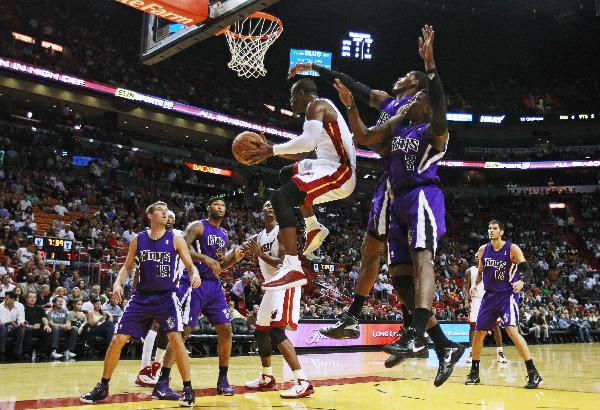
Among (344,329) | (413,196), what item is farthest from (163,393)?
(413,196)

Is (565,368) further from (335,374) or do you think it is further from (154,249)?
(154,249)

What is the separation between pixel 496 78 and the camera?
39.8 meters

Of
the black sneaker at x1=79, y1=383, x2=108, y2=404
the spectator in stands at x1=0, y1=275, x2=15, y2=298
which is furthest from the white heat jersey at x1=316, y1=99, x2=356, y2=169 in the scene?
the spectator in stands at x1=0, y1=275, x2=15, y2=298

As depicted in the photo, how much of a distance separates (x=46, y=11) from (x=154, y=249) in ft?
79.2

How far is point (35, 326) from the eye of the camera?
1086 centimetres

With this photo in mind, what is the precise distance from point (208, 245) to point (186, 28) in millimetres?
3176

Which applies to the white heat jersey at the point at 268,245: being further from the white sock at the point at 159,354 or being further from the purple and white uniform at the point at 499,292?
the purple and white uniform at the point at 499,292

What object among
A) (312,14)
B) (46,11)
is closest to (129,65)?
(46,11)

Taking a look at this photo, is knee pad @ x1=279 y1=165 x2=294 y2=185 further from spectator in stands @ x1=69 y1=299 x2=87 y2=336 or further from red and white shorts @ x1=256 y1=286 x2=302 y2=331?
spectator in stands @ x1=69 y1=299 x2=87 y2=336

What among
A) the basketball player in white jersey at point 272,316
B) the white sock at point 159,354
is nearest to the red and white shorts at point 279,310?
the basketball player in white jersey at point 272,316

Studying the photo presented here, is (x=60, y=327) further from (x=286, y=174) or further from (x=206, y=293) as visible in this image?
(x=286, y=174)

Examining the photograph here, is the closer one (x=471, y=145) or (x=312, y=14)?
(x=312, y=14)

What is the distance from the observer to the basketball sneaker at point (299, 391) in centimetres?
605

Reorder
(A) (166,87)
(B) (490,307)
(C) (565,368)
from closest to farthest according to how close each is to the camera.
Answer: (B) (490,307) < (C) (565,368) < (A) (166,87)
